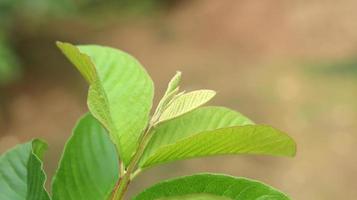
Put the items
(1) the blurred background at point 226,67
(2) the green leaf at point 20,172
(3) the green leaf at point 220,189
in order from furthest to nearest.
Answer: (1) the blurred background at point 226,67
(2) the green leaf at point 20,172
(3) the green leaf at point 220,189

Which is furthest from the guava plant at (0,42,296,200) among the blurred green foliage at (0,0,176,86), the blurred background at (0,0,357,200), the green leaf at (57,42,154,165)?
the blurred green foliage at (0,0,176,86)

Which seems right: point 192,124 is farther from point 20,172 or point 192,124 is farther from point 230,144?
point 20,172

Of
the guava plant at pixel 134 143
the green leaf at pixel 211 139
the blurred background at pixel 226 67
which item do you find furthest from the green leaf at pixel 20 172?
the blurred background at pixel 226 67

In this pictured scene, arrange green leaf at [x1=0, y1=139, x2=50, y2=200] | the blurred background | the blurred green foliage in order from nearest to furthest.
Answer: green leaf at [x1=0, y1=139, x2=50, y2=200], the blurred background, the blurred green foliage

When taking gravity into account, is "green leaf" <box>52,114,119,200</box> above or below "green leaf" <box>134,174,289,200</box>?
below

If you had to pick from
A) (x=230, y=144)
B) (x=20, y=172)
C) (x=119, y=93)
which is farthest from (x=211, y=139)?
(x=20, y=172)

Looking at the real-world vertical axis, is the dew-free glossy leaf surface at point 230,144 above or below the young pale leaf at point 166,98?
below

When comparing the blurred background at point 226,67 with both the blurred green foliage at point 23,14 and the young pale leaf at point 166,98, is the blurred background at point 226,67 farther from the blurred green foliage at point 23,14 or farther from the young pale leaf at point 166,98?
the young pale leaf at point 166,98

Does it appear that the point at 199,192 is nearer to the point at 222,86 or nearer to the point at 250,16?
the point at 222,86

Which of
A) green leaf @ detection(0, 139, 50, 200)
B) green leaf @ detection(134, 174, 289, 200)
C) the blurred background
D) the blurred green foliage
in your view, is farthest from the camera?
the blurred green foliage

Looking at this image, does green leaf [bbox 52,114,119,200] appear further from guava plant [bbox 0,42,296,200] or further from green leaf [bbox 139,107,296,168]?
green leaf [bbox 139,107,296,168]
